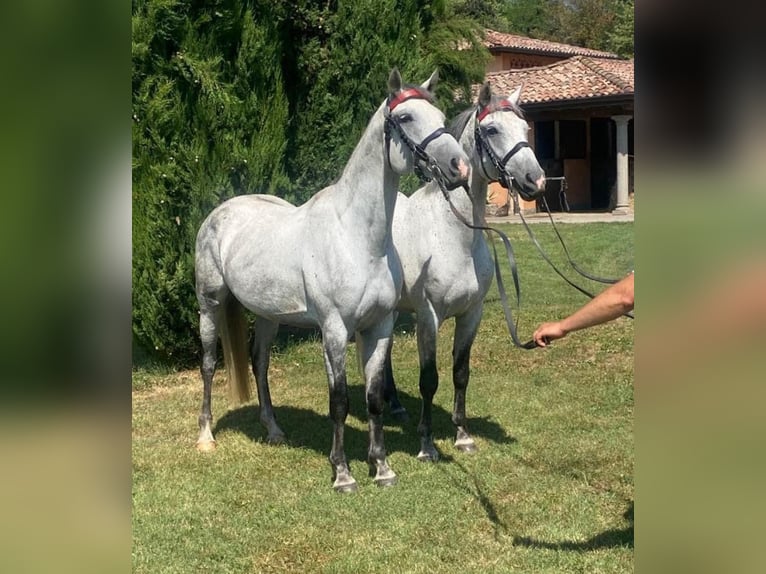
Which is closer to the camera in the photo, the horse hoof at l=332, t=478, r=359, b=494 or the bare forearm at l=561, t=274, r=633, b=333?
the bare forearm at l=561, t=274, r=633, b=333

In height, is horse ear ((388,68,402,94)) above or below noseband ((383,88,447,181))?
above

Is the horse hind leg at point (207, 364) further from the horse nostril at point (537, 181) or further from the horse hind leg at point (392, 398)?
the horse nostril at point (537, 181)

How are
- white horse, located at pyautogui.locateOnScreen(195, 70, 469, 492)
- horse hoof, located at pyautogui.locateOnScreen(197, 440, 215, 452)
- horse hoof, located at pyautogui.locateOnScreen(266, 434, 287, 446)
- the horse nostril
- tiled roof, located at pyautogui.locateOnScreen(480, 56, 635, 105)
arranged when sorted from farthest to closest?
1. tiled roof, located at pyautogui.locateOnScreen(480, 56, 635, 105)
2. horse hoof, located at pyautogui.locateOnScreen(266, 434, 287, 446)
3. horse hoof, located at pyautogui.locateOnScreen(197, 440, 215, 452)
4. the horse nostril
5. white horse, located at pyautogui.locateOnScreen(195, 70, 469, 492)

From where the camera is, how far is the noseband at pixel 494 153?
14.9ft

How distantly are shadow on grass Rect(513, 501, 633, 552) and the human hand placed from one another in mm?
1362

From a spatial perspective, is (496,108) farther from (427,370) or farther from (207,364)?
(207,364)

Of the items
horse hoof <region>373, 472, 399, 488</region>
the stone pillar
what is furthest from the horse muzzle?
the stone pillar

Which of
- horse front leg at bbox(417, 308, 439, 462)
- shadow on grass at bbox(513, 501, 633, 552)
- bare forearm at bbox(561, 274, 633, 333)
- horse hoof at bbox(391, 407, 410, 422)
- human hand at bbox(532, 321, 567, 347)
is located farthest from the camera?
horse hoof at bbox(391, 407, 410, 422)

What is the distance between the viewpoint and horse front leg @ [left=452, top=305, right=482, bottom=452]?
5113mm

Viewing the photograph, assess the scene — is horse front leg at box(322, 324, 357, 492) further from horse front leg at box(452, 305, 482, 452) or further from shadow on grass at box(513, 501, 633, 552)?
shadow on grass at box(513, 501, 633, 552)

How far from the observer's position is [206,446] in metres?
5.36
